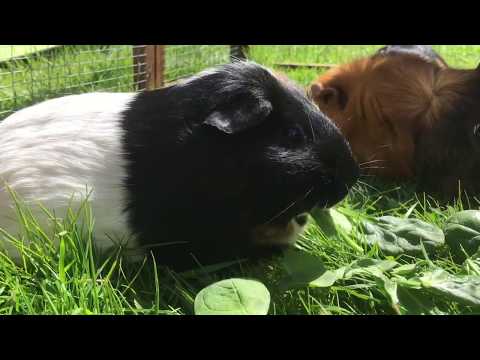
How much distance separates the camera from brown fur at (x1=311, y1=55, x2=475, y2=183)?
2.79 meters

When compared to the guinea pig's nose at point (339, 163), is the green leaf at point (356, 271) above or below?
below

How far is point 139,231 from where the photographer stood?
5.74ft

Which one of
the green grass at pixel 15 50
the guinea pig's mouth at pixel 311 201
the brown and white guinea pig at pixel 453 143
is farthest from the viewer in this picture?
the green grass at pixel 15 50

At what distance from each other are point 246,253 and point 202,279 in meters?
0.17

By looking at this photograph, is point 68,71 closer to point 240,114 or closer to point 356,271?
point 240,114

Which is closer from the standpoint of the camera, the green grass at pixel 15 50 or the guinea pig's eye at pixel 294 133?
the guinea pig's eye at pixel 294 133

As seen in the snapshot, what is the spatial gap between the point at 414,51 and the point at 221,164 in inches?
75.0

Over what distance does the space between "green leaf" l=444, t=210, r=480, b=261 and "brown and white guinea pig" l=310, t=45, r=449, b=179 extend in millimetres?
816

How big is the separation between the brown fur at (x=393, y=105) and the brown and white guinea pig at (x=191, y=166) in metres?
1.07

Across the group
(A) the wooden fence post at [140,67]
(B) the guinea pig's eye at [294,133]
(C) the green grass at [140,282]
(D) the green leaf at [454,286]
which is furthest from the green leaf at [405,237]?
(A) the wooden fence post at [140,67]

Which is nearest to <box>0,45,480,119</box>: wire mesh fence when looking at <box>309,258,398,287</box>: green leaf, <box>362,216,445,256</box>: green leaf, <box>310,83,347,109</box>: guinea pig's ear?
<box>310,83,347,109</box>: guinea pig's ear

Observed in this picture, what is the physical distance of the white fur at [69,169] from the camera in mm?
1728

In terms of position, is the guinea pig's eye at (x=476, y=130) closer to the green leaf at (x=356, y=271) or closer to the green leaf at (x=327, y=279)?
the green leaf at (x=356, y=271)

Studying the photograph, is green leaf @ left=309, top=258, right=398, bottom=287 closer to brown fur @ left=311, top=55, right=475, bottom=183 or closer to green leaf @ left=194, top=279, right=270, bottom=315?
green leaf @ left=194, top=279, right=270, bottom=315
